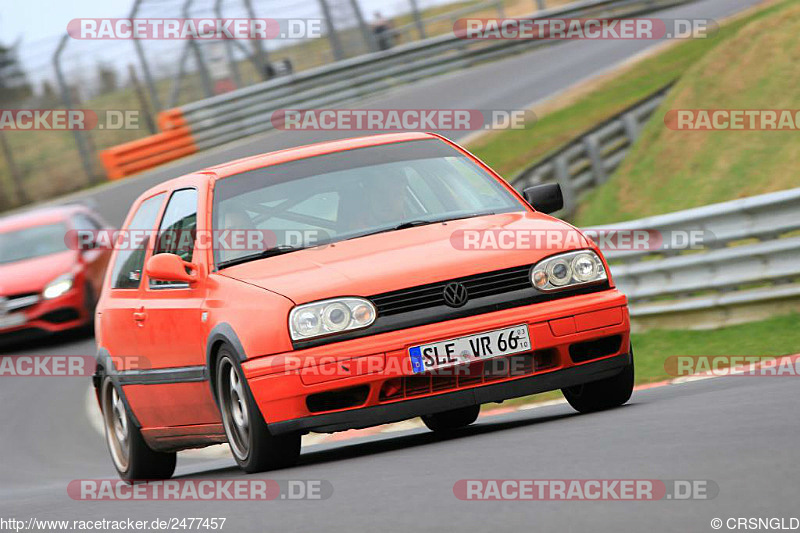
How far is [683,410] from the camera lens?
6.89 meters

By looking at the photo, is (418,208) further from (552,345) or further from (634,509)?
(634,509)

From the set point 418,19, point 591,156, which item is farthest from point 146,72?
point 591,156

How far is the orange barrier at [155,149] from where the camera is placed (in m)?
29.3

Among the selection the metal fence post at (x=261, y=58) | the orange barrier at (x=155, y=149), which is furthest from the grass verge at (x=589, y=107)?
the orange barrier at (x=155, y=149)

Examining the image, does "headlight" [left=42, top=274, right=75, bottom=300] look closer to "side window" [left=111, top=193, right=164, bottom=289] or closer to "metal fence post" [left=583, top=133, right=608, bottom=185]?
"metal fence post" [left=583, top=133, right=608, bottom=185]

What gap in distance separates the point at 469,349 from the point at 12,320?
1097 centimetres

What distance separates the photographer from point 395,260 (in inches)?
279

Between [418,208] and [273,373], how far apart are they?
60.5 inches

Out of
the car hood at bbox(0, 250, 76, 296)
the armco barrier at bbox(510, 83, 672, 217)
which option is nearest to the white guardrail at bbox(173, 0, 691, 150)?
the armco barrier at bbox(510, 83, 672, 217)

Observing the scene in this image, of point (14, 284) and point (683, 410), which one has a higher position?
point (683, 410)

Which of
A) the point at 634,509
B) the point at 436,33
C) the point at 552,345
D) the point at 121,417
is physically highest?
the point at 634,509

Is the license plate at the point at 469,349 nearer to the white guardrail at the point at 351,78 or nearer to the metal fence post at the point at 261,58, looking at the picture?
the metal fence post at the point at 261,58

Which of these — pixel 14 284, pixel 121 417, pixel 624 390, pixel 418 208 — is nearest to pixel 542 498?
pixel 624 390

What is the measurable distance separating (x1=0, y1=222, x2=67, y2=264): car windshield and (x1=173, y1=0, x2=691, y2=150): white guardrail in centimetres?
1147
